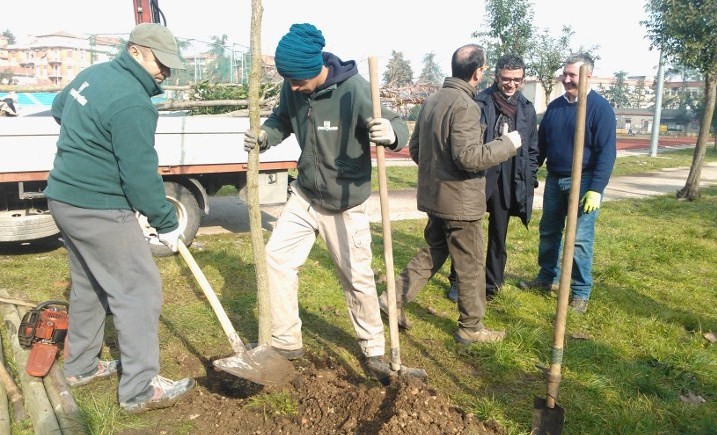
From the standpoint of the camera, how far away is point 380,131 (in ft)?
10.8

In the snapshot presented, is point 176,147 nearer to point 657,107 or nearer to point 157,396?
point 157,396

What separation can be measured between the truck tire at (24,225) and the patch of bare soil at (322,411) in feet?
12.5

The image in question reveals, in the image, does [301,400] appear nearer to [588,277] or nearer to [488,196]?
[488,196]

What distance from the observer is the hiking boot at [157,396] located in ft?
11.2

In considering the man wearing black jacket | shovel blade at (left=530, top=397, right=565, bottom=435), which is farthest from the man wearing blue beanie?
the man wearing black jacket

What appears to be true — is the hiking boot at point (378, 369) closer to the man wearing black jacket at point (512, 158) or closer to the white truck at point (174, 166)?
the man wearing black jacket at point (512, 158)

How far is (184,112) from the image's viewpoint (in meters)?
8.04

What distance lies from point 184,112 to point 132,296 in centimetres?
513

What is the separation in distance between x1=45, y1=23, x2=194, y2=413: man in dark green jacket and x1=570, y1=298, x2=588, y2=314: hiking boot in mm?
3352

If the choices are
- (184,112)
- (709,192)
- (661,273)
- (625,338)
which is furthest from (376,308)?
(709,192)

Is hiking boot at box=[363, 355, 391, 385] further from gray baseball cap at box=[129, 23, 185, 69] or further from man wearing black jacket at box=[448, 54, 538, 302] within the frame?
gray baseball cap at box=[129, 23, 185, 69]

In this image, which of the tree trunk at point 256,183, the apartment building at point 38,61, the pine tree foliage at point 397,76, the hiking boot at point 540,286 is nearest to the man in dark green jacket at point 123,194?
the tree trunk at point 256,183

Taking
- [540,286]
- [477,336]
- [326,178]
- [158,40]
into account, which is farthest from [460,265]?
[158,40]

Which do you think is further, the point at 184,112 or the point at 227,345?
the point at 184,112
